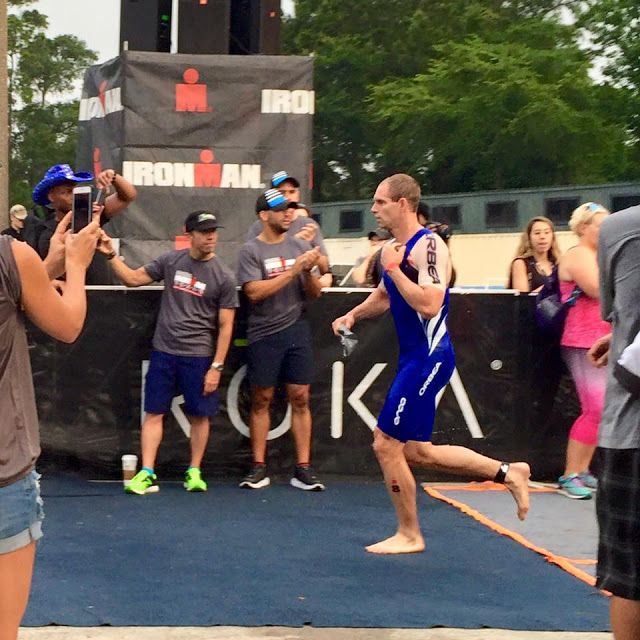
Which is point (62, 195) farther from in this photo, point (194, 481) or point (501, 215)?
point (501, 215)

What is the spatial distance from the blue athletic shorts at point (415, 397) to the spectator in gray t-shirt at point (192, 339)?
2243mm

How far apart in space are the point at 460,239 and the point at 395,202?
31.3 m

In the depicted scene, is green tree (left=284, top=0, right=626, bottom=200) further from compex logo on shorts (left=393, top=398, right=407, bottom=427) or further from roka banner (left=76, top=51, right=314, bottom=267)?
compex logo on shorts (left=393, top=398, right=407, bottom=427)

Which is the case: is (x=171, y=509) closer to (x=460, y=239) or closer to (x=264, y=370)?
(x=264, y=370)

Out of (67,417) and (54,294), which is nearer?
(54,294)

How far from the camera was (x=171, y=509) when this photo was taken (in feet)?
27.4

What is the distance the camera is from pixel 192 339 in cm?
902

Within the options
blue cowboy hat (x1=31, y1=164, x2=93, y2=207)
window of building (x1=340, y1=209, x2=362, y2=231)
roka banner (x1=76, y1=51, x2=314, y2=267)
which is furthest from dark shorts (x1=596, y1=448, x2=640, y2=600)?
window of building (x1=340, y1=209, x2=362, y2=231)

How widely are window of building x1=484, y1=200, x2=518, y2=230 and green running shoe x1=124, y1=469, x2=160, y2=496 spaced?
29738 mm

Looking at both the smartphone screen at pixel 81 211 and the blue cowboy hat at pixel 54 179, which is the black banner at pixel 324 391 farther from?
the smartphone screen at pixel 81 211

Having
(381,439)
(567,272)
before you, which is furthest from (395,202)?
(567,272)

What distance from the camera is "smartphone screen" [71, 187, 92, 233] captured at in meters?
4.23

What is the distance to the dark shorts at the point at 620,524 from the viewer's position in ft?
12.9

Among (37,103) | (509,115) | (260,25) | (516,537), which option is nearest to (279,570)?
(516,537)
